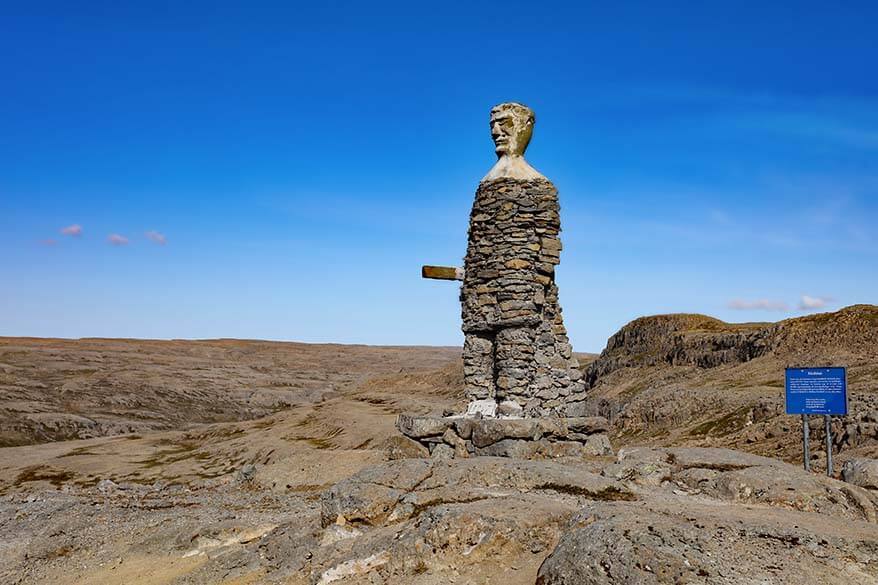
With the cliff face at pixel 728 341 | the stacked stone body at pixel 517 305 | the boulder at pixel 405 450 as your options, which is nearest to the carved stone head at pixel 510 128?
the stacked stone body at pixel 517 305

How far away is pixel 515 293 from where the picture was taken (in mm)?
16703

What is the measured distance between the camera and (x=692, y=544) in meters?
6.95

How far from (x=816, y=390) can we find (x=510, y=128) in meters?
8.54

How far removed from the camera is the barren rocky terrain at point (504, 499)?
23.7 ft

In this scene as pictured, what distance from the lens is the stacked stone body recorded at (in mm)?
16625

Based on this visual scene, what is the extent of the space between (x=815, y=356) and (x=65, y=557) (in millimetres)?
30527

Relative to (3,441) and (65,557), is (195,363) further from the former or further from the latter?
(65,557)

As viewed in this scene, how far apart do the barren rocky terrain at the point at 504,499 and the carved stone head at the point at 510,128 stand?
281 inches

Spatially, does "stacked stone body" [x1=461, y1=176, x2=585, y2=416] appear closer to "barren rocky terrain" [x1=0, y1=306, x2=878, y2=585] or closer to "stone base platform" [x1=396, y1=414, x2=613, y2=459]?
"stone base platform" [x1=396, y1=414, x2=613, y2=459]

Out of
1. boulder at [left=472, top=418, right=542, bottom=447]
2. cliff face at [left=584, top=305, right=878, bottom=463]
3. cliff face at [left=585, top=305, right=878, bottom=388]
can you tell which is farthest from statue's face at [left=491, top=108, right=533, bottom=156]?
cliff face at [left=585, top=305, right=878, bottom=388]

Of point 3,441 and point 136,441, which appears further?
point 3,441

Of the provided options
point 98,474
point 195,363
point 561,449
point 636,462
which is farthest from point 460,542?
point 195,363

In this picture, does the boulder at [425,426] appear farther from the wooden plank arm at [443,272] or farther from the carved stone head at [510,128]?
the carved stone head at [510,128]

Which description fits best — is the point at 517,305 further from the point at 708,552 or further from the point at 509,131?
the point at 708,552
